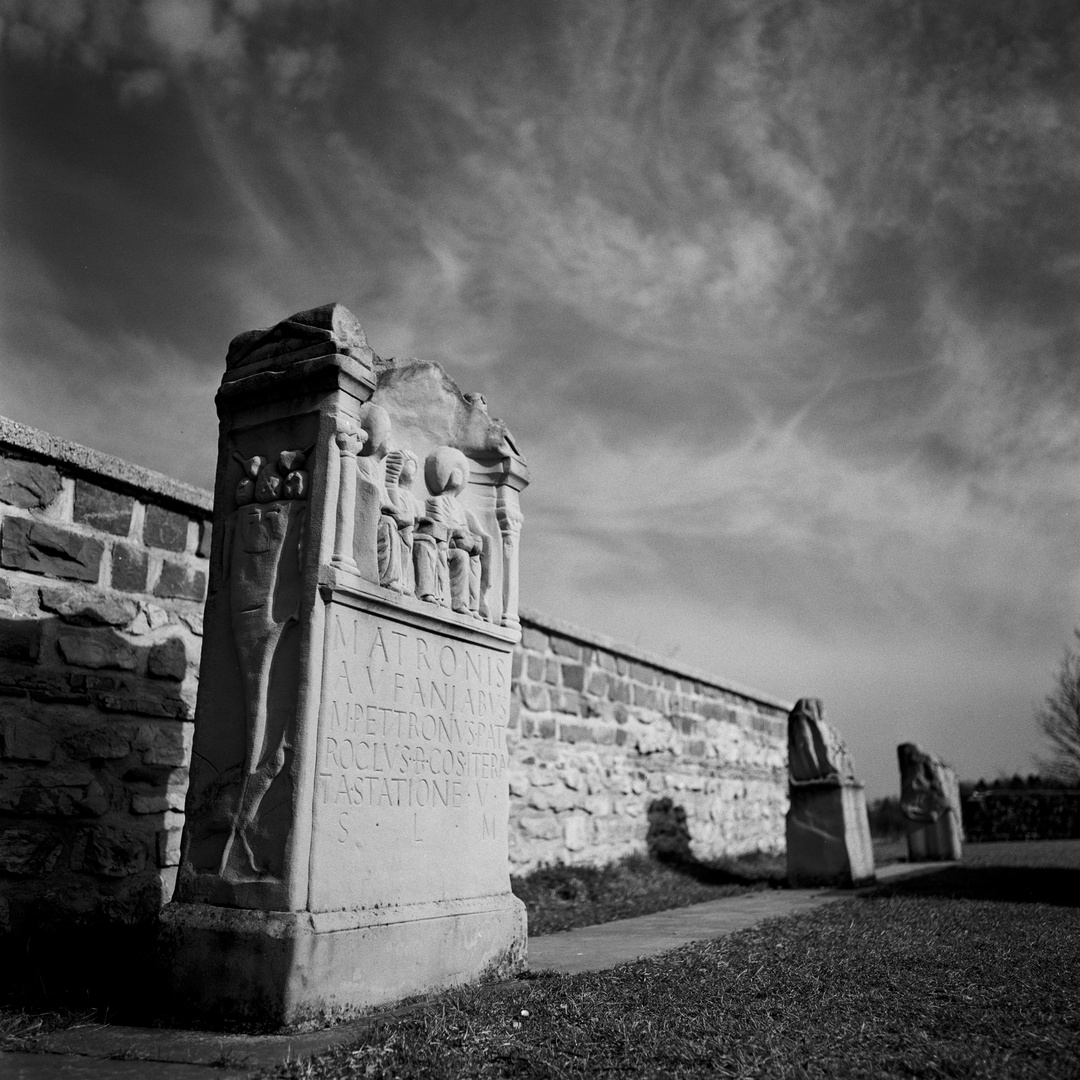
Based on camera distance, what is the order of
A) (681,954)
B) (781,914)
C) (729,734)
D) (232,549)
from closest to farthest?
(232,549) → (681,954) → (781,914) → (729,734)

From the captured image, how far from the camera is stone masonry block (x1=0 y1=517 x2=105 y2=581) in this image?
440cm

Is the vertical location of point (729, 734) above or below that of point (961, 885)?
above

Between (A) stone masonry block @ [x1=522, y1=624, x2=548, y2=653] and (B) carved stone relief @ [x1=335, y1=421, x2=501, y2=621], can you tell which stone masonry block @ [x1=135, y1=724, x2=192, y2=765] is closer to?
(B) carved stone relief @ [x1=335, y1=421, x2=501, y2=621]

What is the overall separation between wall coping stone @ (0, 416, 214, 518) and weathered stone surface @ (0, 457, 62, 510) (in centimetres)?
5

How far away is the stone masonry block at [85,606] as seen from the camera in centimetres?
453

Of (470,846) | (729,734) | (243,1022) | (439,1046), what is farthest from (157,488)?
(729,734)

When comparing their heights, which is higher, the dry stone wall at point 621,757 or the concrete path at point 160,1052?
the dry stone wall at point 621,757

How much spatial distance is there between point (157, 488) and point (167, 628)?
70 centimetres

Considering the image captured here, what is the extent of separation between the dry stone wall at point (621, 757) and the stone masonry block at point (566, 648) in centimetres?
1

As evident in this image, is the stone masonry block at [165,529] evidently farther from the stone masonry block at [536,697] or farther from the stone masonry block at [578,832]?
the stone masonry block at [578,832]

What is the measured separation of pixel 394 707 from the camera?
13.0 ft

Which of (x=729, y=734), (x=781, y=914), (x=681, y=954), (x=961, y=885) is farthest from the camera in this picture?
(x=729, y=734)

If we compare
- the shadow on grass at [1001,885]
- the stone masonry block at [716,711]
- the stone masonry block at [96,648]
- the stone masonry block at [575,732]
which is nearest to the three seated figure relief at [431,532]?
the stone masonry block at [96,648]

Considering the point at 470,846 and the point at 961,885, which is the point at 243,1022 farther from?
the point at 961,885
